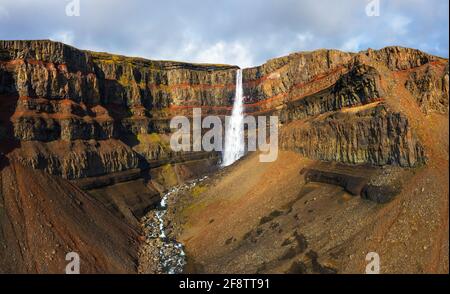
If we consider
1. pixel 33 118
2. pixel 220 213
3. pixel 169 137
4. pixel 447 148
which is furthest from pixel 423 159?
pixel 169 137

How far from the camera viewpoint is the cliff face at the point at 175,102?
28.2 m

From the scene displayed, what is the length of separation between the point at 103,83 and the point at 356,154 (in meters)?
44.5

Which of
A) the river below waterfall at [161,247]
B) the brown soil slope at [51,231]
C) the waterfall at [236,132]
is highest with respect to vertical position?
the waterfall at [236,132]

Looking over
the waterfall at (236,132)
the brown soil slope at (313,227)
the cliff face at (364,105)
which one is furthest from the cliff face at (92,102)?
the cliff face at (364,105)

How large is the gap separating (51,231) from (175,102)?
163 feet

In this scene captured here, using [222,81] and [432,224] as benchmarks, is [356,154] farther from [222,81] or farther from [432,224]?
[222,81]

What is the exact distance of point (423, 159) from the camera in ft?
77.6

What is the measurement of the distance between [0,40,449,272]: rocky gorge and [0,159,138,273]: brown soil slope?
1266 mm

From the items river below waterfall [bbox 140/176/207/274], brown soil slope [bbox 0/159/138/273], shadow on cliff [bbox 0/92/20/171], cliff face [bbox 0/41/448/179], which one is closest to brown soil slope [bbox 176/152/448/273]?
river below waterfall [bbox 140/176/207/274]

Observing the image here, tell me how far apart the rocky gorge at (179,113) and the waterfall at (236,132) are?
2082 mm

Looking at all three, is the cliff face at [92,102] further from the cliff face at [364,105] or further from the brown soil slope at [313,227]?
the cliff face at [364,105]

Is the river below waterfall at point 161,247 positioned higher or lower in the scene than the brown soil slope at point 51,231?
lower

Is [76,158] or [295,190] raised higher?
[76,158]

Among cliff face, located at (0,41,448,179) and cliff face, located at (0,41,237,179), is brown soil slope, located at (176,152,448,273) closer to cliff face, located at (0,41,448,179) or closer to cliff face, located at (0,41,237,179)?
cliff face, located at (0,41,448,179)
